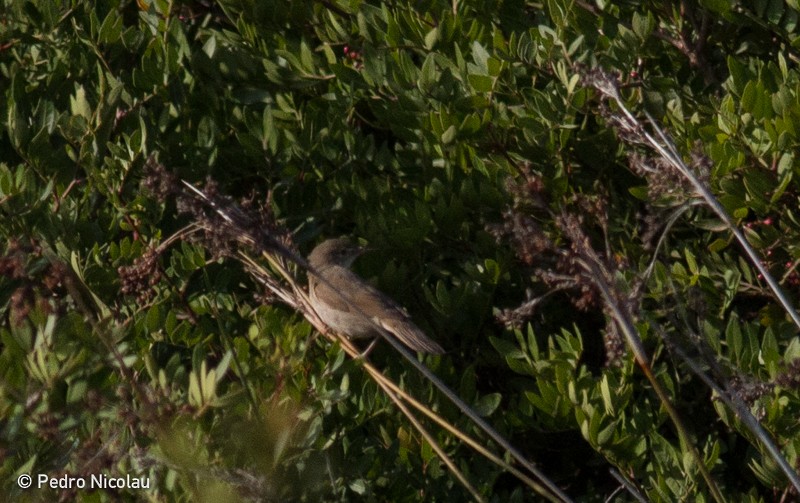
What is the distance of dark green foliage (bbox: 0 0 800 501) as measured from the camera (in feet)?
14.7

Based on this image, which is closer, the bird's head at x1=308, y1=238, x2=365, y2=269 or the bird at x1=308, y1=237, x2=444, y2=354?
the bird at x1=308, y1=237, x2=444, y2=354

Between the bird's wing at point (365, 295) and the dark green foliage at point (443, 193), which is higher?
the dark green foliage at point (443, 193)

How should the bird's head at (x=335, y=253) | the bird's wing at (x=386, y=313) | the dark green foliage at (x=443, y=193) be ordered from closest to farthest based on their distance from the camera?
the dark green foliage at (x=443, y=193)
the bird's wing at (x=386, y=313)
the bird's head at (x=335, y=253)

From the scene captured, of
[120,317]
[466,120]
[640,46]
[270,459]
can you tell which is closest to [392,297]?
[466,120]

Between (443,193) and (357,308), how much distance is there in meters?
0.72

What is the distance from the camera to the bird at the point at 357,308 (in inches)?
197

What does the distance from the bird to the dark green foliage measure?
0.09 meters

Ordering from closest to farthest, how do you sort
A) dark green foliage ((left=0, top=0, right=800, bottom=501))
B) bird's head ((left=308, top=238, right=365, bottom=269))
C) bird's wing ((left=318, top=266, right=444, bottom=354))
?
dark green foliage ((left=0, top=0, right=800, bottom=501)), bird's wing ((left=318, top=266, right=444, bottom=354)), bird's head ((left=308, top=238, right=365, bottom=269))

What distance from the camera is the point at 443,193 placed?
201 inches

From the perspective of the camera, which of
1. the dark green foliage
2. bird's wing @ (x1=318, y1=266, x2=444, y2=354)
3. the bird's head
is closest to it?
the dark green foliage

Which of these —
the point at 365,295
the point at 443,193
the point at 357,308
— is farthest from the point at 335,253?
the point at 357,308

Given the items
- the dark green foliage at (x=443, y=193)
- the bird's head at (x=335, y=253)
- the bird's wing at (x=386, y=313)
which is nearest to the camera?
the dark green foliage at (x=443, y=193)

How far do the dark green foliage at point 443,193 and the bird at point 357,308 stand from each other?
9cm

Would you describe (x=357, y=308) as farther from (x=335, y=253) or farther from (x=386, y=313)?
(x=335, y=253)
